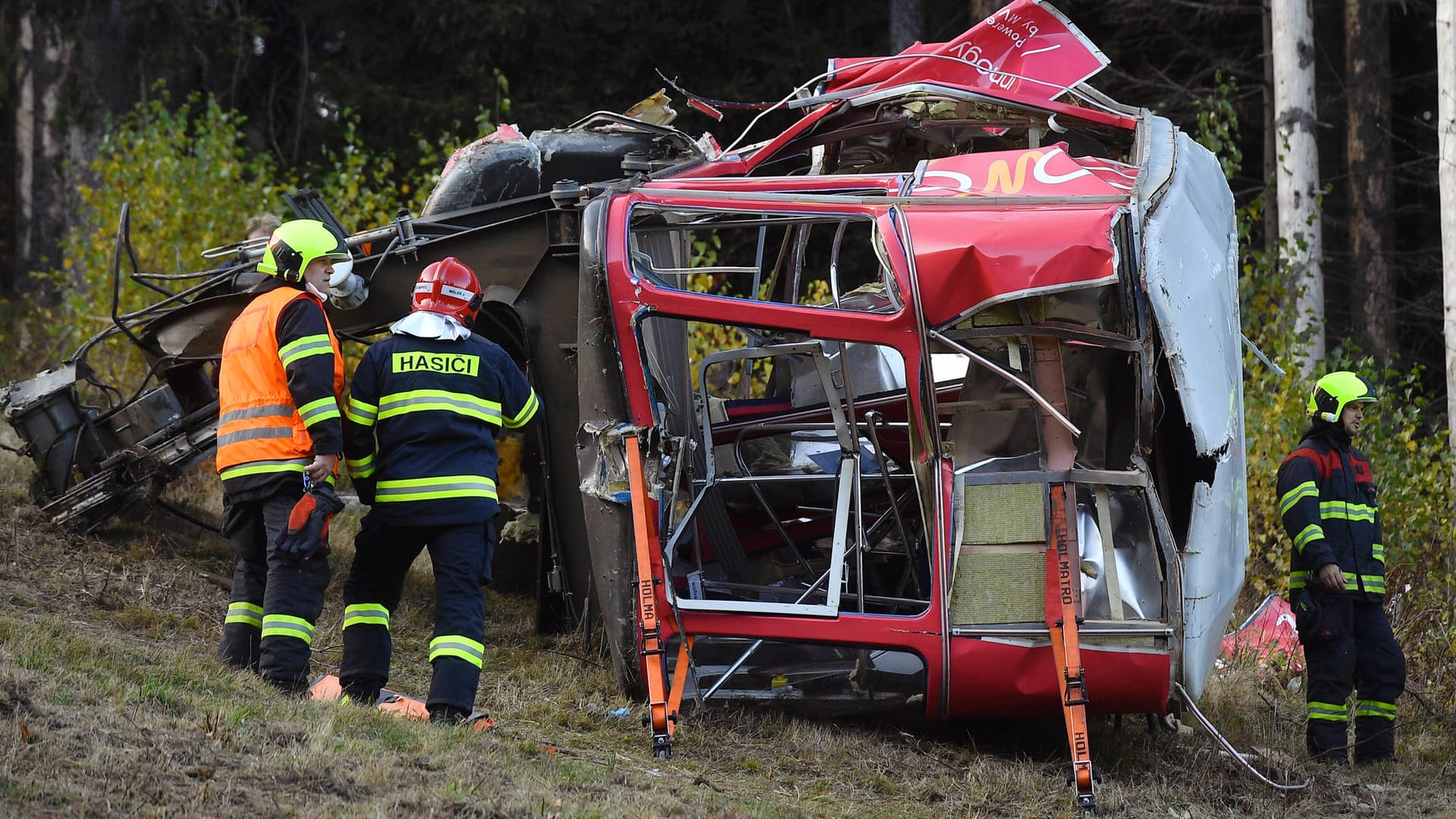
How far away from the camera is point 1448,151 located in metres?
9.09

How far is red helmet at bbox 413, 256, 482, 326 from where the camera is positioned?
543cm

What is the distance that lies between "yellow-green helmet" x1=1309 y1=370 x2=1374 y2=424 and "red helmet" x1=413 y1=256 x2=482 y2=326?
3753 mm

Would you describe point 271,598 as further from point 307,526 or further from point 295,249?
point 295,249

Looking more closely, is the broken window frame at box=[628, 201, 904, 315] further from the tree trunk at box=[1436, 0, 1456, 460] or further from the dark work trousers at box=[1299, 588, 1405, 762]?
the tree trunk at box=[1436, 0, 1456, 460]

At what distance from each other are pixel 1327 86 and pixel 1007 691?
14.8 metres

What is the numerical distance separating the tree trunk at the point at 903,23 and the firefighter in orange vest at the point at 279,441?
40.4 feet

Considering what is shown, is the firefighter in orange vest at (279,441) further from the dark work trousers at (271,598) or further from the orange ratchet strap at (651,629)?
the orange ratchet strap at (651,629)

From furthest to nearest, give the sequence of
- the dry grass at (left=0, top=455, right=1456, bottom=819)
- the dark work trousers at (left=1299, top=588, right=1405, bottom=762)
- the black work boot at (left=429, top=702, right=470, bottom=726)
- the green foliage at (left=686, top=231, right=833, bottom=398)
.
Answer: the green foliage at (left=686, top=231, right=833, bottom=398) < the dark work trousers at (left=1299, top=588, right=1405, bottom=762) < the black work boot at (left=429, top=702, right=470, bottom=726) < the dry grass at (left=0, top=455, right=1456, bottom=819)

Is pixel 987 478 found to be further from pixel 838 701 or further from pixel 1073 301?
pixel 838 701

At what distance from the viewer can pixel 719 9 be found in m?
17.4

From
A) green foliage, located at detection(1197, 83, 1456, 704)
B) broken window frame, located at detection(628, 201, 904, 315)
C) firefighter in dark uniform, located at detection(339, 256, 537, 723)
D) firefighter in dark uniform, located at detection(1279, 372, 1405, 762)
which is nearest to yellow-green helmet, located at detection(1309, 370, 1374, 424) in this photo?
firefighter in dark uniform, located at detection(1279, 372, 1405, 762)

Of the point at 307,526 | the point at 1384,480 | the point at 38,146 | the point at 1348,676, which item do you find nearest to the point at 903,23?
the point at 1384,480

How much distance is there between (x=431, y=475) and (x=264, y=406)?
668 mm

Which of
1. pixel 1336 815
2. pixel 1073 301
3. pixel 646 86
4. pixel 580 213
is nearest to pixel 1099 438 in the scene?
pixel 1073 301
